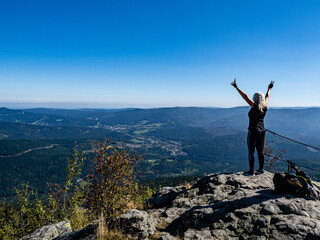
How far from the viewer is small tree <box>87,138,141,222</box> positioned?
22.8ft

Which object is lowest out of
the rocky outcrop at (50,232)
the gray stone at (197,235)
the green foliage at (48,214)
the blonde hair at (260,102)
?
the green foliage at (48,214)

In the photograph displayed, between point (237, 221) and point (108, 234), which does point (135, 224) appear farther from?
point (237, 221)

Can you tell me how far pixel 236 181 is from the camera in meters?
8.91

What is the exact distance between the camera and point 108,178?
23.3 feet

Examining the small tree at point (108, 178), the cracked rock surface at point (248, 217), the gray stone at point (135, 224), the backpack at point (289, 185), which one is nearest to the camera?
the cracked rock surface at point (248, 217)

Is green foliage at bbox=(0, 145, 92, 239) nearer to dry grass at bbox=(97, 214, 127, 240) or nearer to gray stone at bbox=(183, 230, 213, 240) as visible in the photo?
dry grass at bbox=(97, 214, 127, 240)

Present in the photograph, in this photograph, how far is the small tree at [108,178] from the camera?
6.96 metres

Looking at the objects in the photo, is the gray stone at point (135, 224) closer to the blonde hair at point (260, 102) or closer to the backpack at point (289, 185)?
the backpack at point (289, 185)

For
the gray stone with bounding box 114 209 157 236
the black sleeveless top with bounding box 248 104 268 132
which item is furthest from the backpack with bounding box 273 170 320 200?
the gray stone with bounding box 114 209 157 236

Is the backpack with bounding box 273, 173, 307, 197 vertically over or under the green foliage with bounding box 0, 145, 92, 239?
over

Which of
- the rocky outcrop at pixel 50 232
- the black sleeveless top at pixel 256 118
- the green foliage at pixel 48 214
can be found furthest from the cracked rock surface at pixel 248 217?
the green foliage at pixel 48 214

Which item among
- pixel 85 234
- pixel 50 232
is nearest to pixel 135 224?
pixel 85 234

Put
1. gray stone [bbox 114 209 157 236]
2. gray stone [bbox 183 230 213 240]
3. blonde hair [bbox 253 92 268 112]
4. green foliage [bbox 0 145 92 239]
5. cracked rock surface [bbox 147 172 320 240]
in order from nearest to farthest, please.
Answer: cracked rock surface [bbox 147 172 320 240], gray stone [bbox 183 230 213 240], gray stone [bbox 114 209 157 236], blonde hair [bbox 253 92 268 112], green foliage [bbox 0 145 92 239]

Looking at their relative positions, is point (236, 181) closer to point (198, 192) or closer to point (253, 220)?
point (198, 192)
